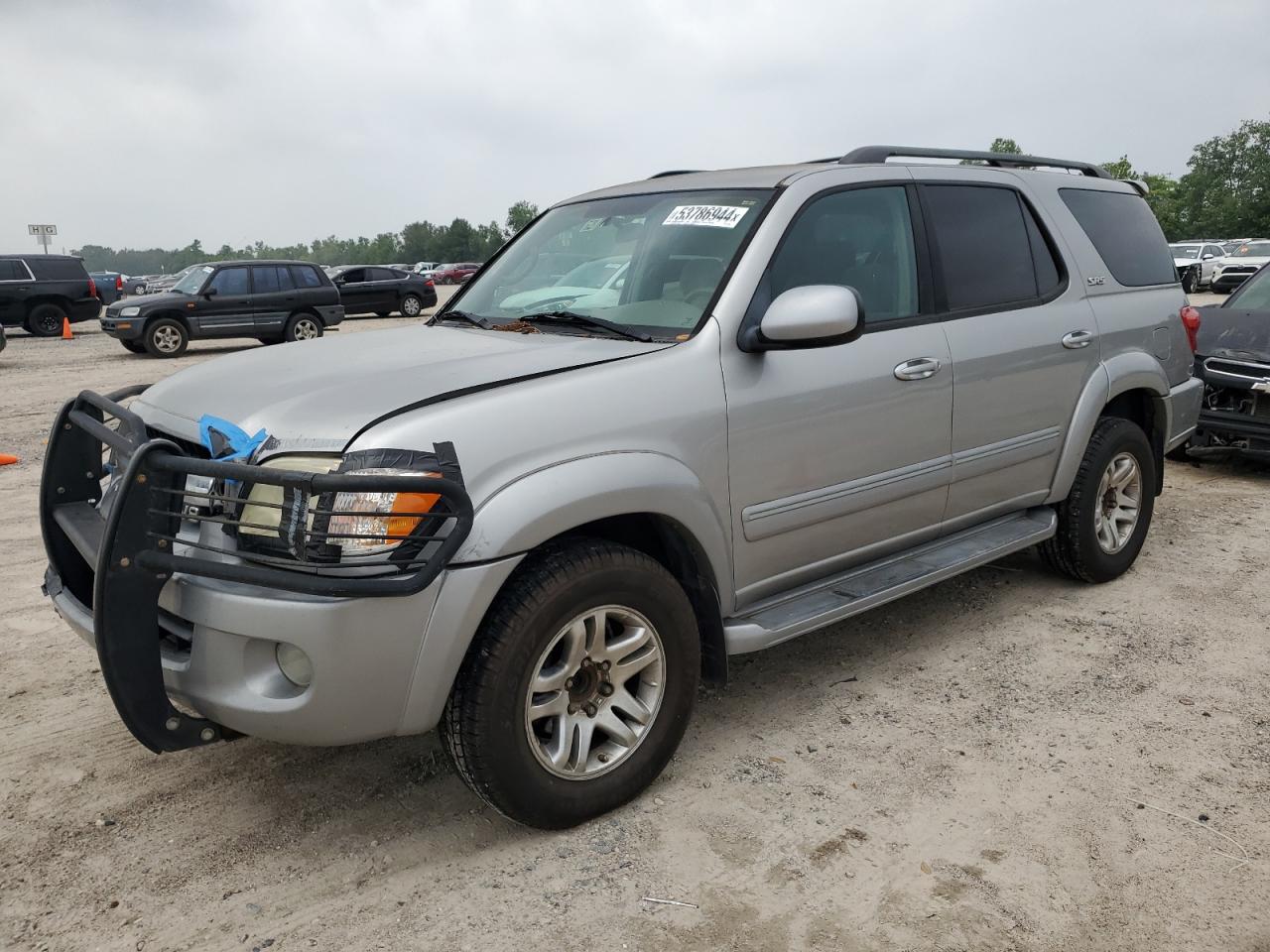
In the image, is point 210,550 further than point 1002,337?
No

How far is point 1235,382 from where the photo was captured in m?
6.89

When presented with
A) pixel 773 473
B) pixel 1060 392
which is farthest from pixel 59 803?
pixel 1060 392

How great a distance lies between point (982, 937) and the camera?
2.46m

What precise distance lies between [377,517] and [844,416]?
1677 millimetres

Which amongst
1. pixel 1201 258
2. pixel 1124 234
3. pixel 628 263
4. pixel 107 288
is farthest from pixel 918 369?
pixel 107 288

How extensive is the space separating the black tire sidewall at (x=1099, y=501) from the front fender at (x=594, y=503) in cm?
229

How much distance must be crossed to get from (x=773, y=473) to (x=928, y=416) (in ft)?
2.72

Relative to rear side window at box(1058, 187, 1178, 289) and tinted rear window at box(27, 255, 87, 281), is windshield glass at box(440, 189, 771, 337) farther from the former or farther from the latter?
tinted rear window at box(27, 255, 87, 281)

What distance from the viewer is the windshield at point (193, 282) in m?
16.8

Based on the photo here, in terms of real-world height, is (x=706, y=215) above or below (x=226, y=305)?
above

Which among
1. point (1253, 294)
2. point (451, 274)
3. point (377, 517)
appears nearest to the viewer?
point (377, 517)

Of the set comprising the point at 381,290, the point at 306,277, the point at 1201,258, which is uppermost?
the point at 306,277

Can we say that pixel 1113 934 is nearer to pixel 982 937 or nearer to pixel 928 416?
pixel 982 937

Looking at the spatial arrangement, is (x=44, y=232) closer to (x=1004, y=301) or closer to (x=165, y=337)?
(x=165, y=337)
